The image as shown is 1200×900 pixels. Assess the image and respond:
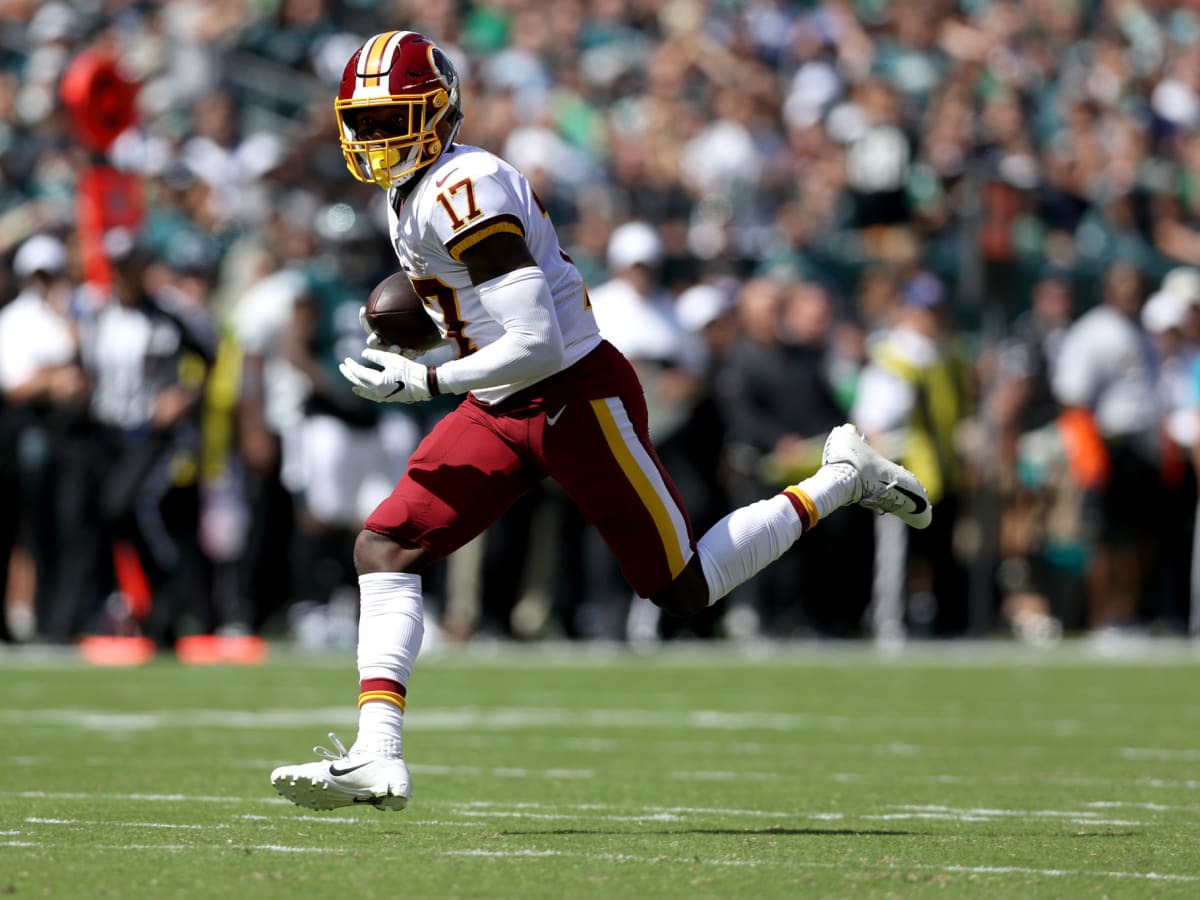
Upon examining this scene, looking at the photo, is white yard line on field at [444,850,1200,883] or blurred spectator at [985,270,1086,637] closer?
white yard line on field at [444,850,1200,883]

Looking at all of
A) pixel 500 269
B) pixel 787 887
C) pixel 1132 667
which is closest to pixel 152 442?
pixel 1132 667

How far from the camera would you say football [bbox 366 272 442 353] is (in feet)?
20.1

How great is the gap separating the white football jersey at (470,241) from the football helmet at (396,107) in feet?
0.22

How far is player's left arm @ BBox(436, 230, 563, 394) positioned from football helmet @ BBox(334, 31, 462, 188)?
0.34 meters

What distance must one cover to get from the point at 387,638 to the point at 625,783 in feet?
4.35

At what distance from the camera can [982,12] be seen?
2022cm

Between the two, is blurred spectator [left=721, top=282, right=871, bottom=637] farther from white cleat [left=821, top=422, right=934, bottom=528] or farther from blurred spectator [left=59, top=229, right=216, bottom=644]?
white cleat [left=821, top=422, right=934, bottom=528]

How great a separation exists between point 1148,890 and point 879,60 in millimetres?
14693

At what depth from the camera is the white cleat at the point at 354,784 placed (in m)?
5.62

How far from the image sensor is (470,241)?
5.82 metres

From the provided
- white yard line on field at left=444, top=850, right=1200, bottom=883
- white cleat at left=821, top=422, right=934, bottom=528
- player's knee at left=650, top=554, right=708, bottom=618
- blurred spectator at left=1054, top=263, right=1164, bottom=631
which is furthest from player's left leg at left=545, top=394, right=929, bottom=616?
blurred spectator at left=1054, top=263, right=1164, bottom=631

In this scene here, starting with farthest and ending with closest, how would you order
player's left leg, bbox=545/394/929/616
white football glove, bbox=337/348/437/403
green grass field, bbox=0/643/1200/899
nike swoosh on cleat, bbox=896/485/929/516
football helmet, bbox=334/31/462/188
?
nike swoosh on cleat, bbox=896/485/929/516 → player's left leg, bbox=545/394/929/616 → football helmet, bbox=334/31/462/188 → white football glove, bbox=337/348/437/403 → green grass field, bbox=0/643/1200/899

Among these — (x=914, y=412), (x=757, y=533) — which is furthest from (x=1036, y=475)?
(x=757, y=533)

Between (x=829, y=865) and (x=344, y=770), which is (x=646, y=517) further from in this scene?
(x=829, y=865)
